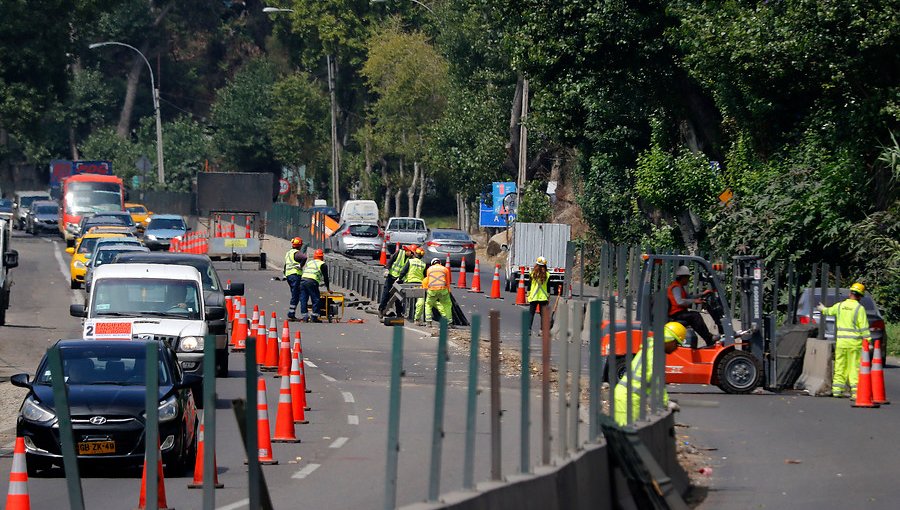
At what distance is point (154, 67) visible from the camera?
10369cm

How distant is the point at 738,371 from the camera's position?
21422mm

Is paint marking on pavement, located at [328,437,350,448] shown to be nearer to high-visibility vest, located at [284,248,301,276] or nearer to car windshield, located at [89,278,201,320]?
car windshield, located at [89,278,201,320]

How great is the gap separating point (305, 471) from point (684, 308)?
8913 millimetres

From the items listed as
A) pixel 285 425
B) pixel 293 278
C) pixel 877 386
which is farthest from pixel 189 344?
pixel 293 278

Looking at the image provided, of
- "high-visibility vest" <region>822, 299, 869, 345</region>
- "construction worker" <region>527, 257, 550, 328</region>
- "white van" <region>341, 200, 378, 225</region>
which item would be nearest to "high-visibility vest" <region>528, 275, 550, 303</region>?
"construction worker" <region>527, 257, 550, 328</region>

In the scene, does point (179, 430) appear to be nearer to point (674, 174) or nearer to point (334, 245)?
point (674, 174)

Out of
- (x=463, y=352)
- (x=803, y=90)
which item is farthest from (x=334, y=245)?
(x=463, y=352)

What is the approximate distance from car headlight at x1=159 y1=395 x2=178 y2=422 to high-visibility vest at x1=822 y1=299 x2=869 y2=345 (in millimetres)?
10707

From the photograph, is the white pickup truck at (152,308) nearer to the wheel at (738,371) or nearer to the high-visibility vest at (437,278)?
the wheel at (738,371)

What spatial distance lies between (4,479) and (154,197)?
221 ft

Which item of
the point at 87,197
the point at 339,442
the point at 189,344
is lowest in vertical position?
the point at 339,442

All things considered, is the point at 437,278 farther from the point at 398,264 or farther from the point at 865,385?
the point at 865,385

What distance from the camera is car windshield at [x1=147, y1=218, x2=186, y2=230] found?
2186 inches

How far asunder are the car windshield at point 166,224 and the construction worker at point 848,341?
124ft
